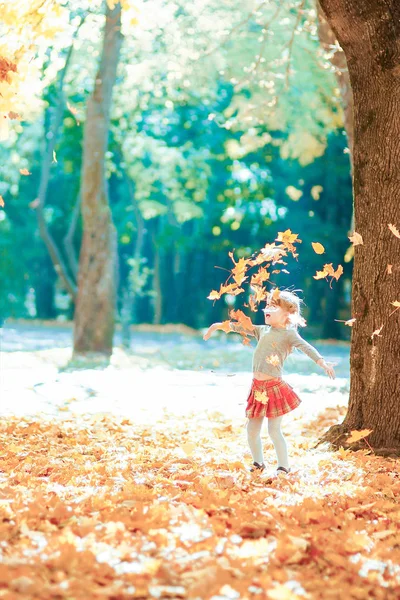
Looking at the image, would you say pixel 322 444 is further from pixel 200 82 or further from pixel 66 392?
pixel 200 82

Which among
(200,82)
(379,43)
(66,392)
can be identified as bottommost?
(66,392)

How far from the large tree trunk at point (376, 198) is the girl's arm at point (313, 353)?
831 mm

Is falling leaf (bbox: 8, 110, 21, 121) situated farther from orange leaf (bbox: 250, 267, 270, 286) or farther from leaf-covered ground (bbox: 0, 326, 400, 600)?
leaf-covered ground (bbox: 0, 326, 400, 600)

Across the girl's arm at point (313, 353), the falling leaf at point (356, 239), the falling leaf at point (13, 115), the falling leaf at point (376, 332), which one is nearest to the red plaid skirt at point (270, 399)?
the girl's arm at point (313, 353)

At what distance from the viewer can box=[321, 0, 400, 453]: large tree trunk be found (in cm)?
678

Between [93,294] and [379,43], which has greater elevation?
[379,43]

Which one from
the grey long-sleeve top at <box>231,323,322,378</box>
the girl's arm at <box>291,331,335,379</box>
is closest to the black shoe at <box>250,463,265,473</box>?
the grey long-sleeve top at <box>231,323,322,378</box>

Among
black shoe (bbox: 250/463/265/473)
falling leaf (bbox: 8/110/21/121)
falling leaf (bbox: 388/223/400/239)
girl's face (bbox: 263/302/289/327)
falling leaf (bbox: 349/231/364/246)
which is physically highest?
falling leaf (bbox: 8/110/21/121)

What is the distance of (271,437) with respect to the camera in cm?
628

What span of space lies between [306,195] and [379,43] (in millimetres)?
27931

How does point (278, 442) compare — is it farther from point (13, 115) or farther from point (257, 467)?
point (13, 115)

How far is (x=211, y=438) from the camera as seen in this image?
8.28 metres

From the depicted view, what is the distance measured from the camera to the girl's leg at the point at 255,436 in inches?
250

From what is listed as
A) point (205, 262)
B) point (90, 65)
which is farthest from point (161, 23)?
point (205, 262)
